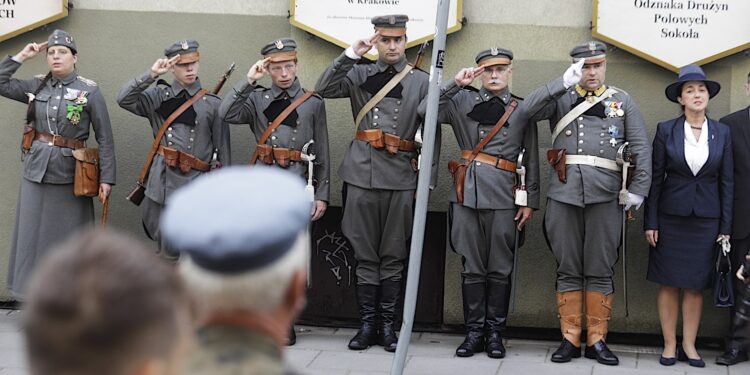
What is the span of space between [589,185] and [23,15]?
3.74 metres

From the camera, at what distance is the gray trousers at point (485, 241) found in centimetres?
678

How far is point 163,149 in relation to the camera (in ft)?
23.3

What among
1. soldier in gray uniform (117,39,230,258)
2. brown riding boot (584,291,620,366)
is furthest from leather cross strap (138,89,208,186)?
brown riding boot (584,291,620,366)

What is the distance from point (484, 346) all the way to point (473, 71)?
161 cm

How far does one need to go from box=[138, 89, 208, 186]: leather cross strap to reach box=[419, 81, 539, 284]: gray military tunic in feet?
4.54

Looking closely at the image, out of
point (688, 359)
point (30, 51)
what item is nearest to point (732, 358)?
point (688, 359)

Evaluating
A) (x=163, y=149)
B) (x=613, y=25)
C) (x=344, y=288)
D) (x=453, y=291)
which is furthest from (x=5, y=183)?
(x=613, y=25)

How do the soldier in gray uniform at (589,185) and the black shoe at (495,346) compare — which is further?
the black shoe at (495,346)

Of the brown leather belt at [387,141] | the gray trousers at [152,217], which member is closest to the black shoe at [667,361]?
the brown leather belt at [387,141]

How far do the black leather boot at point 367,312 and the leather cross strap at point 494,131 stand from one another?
0.95m

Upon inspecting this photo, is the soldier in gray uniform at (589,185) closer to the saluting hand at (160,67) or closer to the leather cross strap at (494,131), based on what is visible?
the leather cross strap at (494,131)

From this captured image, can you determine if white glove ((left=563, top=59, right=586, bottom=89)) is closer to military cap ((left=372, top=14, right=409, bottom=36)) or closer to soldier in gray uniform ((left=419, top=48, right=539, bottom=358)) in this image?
soldier in gray uniform ((left=419, top=48, right=539, bottom=358))

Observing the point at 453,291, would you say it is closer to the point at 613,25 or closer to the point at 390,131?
the point at 390,131

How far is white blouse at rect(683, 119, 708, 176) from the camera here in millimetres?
6551
